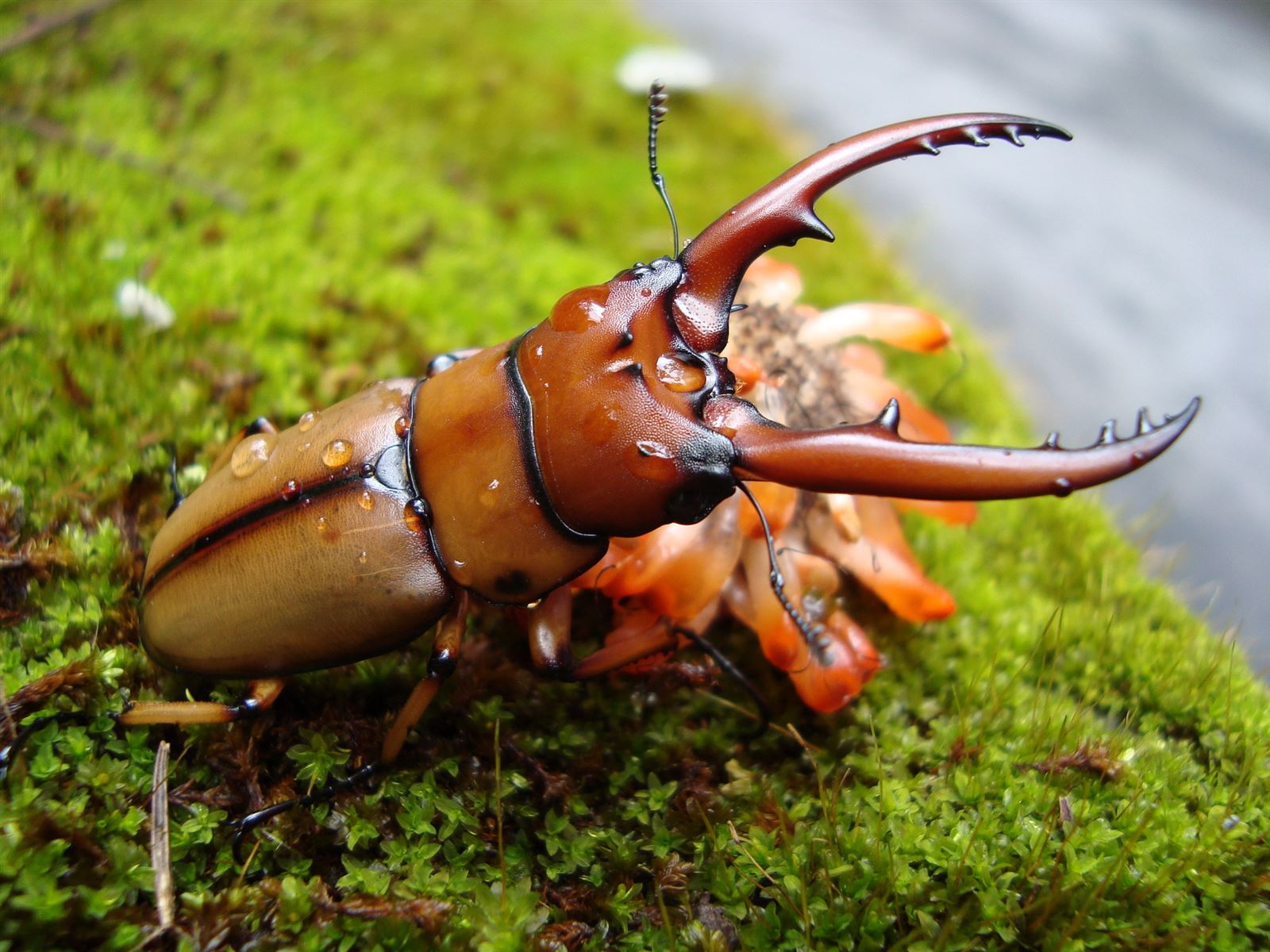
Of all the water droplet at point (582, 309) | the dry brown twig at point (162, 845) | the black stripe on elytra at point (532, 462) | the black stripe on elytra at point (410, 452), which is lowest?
the dry brown twig at point (162, 845)

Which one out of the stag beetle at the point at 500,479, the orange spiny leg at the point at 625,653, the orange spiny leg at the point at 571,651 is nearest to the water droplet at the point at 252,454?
the stag beetle at the point at 500,479

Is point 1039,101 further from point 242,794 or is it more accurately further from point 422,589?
point 242,794

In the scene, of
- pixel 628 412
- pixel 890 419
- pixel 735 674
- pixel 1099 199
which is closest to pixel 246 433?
pixel 628 412

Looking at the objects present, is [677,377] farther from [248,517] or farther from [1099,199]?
[1099,199]

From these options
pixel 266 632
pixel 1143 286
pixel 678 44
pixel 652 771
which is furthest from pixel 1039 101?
pixel 266 632

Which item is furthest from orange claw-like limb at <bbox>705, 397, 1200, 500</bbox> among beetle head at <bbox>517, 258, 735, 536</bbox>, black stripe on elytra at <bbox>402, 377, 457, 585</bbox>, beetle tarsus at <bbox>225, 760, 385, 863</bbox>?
beetle tarsus at <bbox>225, 760, 385, 863</bbox>

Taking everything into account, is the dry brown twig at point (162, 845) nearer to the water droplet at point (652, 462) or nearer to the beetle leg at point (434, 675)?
Answer: the beetle leg at point (434, 675)

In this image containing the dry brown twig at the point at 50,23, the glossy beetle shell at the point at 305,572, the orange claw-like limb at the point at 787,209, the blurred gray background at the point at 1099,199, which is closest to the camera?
the orange claw-like limb at the point at 787,209

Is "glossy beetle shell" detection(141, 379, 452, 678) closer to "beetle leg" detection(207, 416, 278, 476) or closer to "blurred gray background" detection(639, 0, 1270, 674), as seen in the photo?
"beetle leg" detection(207, 416, 278, 476)
